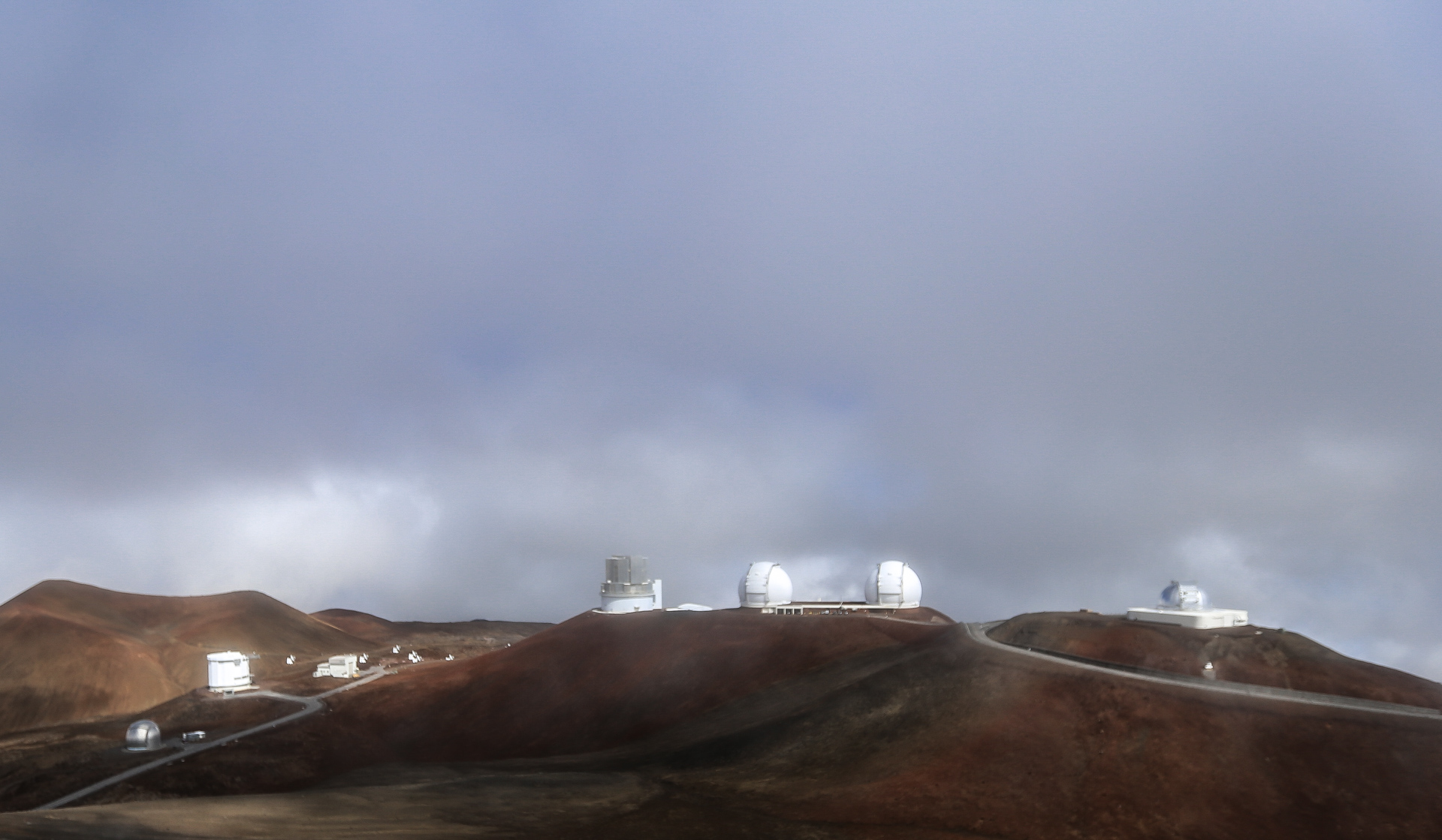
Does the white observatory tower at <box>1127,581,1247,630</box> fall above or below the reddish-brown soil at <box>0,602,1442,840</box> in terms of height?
above

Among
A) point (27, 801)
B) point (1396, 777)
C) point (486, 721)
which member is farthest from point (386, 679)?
point (1396, 777)

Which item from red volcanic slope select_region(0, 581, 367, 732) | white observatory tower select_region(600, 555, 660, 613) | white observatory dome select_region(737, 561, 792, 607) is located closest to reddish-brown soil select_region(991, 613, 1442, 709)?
white observatory dome select_region(737, 561, 792, 607)

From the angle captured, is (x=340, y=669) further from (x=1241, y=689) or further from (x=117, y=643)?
(x=1241, y=689)

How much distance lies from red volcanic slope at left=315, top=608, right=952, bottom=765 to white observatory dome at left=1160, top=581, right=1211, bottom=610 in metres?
18.4

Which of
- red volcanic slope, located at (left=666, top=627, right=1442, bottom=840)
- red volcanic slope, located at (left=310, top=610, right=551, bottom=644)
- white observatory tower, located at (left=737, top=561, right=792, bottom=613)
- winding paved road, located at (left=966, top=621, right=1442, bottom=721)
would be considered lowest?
red volcanic slope, located at (left=310, top=610, right=551, bottom=644)

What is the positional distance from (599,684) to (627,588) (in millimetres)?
19018

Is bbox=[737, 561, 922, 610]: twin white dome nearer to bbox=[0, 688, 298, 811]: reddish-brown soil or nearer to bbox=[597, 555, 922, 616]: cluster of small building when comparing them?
bbox=[597, 555, 922, 616]: cluster of small building

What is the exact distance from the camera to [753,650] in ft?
180

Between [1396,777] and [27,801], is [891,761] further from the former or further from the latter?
[27,801]

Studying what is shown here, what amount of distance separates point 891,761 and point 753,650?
19.3m

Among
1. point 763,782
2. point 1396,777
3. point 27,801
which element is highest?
point 1396,777

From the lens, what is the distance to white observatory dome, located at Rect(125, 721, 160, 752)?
1999 inches

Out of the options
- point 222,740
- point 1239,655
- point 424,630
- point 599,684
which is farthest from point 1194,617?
point 424,630

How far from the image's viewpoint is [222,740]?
53.1m
